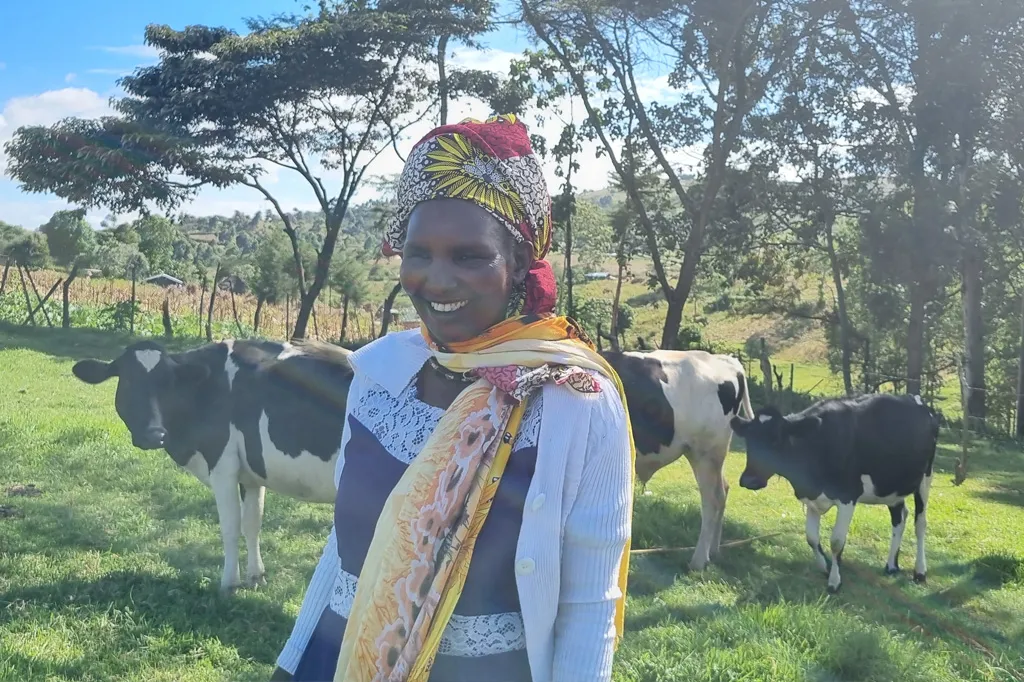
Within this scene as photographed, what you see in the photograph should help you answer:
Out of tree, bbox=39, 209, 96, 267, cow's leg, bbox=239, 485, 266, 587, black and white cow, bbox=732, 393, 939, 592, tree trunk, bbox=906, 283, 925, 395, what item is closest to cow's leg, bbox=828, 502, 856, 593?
black and white cow, bbox=732, 393, 939, 592

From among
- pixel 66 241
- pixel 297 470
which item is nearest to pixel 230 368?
pixel 297 470

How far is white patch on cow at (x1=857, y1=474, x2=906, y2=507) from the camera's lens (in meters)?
6.90

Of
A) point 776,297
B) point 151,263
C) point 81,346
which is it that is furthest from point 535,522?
point 151,263

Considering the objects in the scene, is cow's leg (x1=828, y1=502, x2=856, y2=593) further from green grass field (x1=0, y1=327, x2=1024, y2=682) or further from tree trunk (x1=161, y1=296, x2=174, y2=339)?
tree trunk (x1=161, y1=296, x2=174, y2=339)

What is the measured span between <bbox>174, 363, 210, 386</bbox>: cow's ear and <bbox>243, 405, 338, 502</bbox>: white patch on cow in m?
→ 0.48

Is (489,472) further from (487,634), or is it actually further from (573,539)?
(487,634)

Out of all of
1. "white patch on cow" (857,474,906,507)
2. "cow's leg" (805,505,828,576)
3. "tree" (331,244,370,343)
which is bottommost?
"cow's leg" (805,505,828,576)

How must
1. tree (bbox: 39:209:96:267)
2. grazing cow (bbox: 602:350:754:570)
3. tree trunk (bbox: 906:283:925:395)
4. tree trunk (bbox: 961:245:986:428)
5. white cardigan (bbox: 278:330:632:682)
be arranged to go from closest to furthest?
white cardigan (bbox: 278:330:632:682), grazing cow (bbox: 602:350:754:570), tree trunk (bbox: 906:283:925:395), tree trunk (bbox: 961:245:986:428), tree (bbox: 39:209:96:267)

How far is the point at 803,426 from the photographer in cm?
685

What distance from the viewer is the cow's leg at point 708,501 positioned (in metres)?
6.81

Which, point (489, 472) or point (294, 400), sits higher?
point (489, 472)

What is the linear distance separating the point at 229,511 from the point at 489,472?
4.13 meters

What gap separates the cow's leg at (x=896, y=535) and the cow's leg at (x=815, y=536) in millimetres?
651

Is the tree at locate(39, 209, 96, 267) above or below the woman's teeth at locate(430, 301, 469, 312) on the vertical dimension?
above
